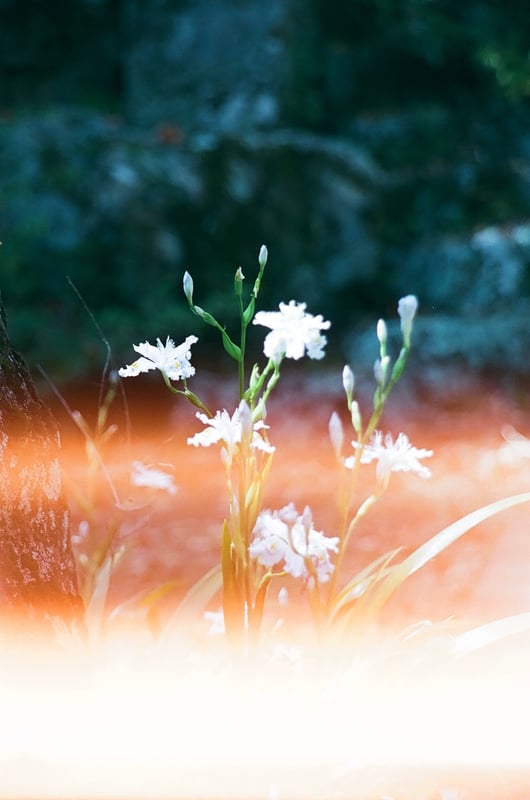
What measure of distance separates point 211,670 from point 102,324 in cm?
338

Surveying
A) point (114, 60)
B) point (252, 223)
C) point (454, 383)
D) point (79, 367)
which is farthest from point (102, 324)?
point (114, 60)

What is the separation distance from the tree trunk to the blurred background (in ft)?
10.1

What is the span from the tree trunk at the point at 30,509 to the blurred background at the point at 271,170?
3.07m

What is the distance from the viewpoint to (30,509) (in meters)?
1.23

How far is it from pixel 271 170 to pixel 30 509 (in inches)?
170

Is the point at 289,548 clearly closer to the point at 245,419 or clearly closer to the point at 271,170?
the point at 245,419

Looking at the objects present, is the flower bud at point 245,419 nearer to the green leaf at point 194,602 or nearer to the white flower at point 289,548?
the white flower at point 289,548

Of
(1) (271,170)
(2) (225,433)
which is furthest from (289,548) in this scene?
(1) (271,170)

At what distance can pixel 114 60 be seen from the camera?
6.75 meters

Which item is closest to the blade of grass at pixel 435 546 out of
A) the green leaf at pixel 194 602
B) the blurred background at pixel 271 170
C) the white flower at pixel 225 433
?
the white flower at pixel 225 433

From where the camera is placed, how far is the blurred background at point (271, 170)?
4.81 m

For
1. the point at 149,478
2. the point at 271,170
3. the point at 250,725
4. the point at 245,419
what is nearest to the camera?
the point at 245,419

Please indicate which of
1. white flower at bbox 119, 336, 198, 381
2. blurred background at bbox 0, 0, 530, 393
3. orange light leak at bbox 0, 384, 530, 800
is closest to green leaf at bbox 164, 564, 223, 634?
orange light leak at bbox 0, 384, 530, 800

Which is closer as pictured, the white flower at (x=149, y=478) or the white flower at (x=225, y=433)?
the white flower at (x=225, y=433)
